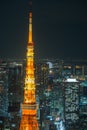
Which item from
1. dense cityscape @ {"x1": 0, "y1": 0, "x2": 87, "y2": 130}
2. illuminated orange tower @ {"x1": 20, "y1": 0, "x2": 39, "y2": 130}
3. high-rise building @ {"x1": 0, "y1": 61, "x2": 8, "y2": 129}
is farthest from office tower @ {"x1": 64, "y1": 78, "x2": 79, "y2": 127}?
high-rise building @ {"x1": 0, "y1": 61, "x2": 8, "y2": 129}

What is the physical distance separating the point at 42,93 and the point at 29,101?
4.14 feet

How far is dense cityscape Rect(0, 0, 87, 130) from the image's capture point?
7.95 m

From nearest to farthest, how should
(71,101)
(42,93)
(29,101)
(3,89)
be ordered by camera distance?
(29,101), (3,89), (42,93), (71,101)

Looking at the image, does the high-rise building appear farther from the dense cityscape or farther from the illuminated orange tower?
the illuminated orange tower

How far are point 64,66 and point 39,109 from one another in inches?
69.6

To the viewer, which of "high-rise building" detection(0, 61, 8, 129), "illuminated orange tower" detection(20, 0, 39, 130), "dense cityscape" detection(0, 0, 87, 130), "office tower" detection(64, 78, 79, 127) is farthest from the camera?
"office tower" detection(64, 78, 79, 127)

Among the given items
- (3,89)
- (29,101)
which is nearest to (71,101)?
(3,89)

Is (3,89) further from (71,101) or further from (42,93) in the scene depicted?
(71,101)

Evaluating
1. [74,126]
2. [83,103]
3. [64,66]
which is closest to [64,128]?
[74,126]

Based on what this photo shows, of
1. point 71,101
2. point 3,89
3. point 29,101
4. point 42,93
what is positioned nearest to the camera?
point 29,101

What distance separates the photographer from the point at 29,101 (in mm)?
8062

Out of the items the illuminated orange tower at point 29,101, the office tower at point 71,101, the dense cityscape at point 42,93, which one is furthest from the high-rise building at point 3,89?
the office tower at point 71,101

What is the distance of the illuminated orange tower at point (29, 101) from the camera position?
7.79 m

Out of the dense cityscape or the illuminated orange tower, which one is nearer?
the illuminated orange tower
